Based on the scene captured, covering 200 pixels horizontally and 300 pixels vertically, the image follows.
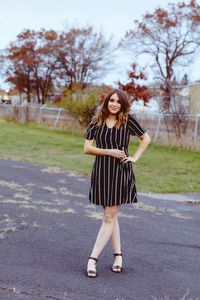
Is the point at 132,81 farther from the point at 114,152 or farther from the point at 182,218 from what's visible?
the point at 114,152

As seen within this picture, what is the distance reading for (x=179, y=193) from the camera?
1173 centimetres

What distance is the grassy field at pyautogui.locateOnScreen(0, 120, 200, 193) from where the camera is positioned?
12.8m

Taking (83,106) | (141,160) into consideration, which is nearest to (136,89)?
(83,106)

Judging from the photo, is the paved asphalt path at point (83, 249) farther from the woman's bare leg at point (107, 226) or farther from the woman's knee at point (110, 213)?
the woman's knee at point (110, 213)

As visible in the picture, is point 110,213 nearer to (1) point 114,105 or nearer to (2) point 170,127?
(1) point 114,105

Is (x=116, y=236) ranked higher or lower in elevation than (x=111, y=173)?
lower

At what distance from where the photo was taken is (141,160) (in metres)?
16.5

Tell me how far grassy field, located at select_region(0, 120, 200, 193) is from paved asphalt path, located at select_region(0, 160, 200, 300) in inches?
123

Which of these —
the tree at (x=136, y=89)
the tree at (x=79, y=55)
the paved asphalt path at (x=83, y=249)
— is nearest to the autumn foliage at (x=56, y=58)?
the tree at (x=79, y=55)

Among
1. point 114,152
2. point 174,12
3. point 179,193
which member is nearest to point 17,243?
point 114,152

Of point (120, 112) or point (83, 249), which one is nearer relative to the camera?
point (120, 112)

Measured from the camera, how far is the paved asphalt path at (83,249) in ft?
13.0

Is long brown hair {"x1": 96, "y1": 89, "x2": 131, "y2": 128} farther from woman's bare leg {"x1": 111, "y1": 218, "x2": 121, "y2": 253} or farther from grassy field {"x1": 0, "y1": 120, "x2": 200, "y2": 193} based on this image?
grassy field {"x1": 0, "y1": 120, "x2": 200, "y2": 193}

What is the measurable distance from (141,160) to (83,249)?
37.6 feet
